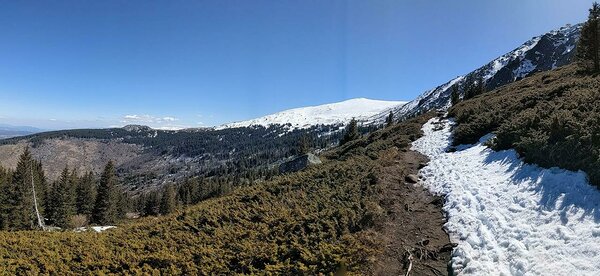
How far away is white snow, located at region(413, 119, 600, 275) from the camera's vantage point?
28.9ft

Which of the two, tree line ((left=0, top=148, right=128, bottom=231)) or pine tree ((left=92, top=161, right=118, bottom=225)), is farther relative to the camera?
pine tree ((left=92, top=161, right=118, bottom=225))

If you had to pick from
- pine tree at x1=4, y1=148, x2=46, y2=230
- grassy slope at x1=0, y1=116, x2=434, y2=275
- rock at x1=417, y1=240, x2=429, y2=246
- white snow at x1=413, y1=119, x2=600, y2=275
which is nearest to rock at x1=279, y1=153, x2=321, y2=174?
grassy slope at x1=0, y1=116, x2=434, y2=275

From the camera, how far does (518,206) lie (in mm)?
11789

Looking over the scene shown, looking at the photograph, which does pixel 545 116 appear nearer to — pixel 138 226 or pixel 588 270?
pixel 588 270

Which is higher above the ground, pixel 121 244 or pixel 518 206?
pixel 518 206

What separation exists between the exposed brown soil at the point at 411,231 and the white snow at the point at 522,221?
51cm

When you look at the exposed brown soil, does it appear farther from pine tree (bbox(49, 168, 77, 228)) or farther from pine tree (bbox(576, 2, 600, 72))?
pine tree (bbox(49, 168, 77, 228))

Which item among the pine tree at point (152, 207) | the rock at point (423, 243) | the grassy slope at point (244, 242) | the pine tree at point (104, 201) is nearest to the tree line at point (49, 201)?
the pine tree at point (104, 201)

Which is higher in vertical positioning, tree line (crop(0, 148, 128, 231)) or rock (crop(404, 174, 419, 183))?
rock (crop(404, 174, 419, 183))

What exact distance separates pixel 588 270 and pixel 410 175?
11.9 m

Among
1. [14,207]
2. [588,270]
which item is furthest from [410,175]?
[14,207]

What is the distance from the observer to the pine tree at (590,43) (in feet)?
128

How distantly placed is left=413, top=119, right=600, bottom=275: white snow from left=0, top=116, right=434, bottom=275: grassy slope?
3.10 meters

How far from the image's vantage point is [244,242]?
1325 cm
